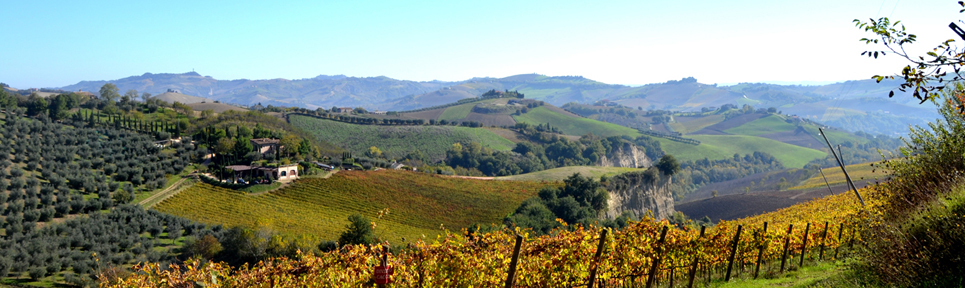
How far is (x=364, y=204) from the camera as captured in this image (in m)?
64.6

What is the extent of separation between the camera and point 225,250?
39.9 meters

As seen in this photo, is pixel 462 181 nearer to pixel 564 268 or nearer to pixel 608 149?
pixel 564 268

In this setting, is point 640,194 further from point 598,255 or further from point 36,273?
point 598,255

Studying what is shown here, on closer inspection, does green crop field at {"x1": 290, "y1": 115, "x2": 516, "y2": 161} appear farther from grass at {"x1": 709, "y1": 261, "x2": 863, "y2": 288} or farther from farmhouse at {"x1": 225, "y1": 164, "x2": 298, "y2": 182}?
grass at {"x1": 709, "y1": 261, "x2": 863, "y2": 288}

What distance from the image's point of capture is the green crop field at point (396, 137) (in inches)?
5812

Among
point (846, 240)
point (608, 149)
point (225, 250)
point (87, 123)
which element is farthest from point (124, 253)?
point (608, 149)

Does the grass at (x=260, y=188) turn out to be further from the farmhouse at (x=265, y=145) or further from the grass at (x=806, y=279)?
the grass at (x=806, y=279)

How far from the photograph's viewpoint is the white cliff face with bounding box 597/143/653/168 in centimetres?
17350

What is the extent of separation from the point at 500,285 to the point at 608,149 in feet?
569

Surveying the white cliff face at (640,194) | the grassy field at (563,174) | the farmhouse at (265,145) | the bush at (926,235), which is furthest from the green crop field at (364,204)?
the bush at (926,235)

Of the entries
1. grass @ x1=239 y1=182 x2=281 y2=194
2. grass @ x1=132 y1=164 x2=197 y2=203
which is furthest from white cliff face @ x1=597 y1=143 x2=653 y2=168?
grass @ x1=132 y1=164 x2=197 y2=203

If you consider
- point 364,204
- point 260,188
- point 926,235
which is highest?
point 926,235

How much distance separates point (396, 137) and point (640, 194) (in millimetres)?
89825

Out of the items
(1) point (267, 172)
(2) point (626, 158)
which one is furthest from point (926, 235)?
(2) point (626, 158)
